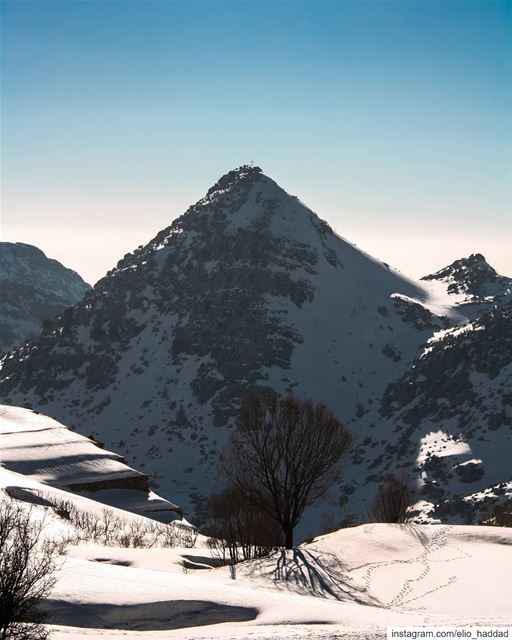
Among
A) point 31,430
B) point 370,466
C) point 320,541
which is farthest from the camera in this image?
point 370,466

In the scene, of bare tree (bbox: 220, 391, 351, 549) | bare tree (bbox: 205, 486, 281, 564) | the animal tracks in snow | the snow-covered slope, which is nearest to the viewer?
the animal tracks in snow

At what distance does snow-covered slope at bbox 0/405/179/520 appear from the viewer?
68.8 m

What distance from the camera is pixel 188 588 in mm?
28812

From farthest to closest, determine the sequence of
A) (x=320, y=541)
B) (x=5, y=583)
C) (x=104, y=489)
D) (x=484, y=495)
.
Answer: (x=484, y=495), (x=104, y=489), (x=320, y=541), (x=5, y=583)

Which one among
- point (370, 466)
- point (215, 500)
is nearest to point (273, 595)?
point (215, 500)

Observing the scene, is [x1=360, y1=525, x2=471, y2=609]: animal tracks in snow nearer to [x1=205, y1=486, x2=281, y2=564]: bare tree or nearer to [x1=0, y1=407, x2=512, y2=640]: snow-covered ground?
[x1=0, y1=407, x2=512, y2=640]: snow-covered ground

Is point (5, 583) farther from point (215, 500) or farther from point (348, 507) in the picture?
point (348, 507)

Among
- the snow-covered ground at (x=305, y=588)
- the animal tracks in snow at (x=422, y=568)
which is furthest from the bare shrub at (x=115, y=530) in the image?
the animal tracks in snow at (x=422, y=568)

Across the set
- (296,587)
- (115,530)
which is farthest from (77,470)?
(296,587)

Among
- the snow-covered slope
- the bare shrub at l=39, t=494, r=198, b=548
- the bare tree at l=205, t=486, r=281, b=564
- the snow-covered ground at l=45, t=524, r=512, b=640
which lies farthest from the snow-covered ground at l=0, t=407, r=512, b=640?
the snow-covered slope

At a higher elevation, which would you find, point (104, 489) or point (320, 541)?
point (104, 489)

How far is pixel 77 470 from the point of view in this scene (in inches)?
2783

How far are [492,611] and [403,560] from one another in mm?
8638

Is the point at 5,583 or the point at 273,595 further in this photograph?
the point at 273,595
